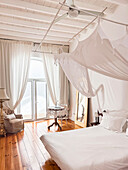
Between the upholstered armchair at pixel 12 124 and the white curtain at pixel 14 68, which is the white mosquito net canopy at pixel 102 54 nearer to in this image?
the upholstered armchair at pixel 12 124

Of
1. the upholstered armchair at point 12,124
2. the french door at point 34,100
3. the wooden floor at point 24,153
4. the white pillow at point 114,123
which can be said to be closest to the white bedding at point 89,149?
the white pillow at point 114,123

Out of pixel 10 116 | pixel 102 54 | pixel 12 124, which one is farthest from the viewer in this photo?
pixel 10 116

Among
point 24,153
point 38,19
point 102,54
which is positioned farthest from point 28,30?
point 24,153

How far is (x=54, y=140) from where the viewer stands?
2725 mm

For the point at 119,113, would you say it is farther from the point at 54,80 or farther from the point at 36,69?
the point at 36,69

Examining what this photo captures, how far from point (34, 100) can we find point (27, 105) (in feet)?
1.09

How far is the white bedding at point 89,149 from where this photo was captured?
1.94 metres

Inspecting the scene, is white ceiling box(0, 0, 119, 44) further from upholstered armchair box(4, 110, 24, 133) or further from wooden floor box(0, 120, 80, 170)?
wooden floor box(0, 120, 80, 170)

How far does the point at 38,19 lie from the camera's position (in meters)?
3.67

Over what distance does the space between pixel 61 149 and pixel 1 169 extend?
46.4 inches

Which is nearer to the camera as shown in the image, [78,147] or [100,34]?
[100,34]

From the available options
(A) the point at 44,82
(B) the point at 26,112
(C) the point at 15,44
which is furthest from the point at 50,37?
(B) the point at 26,112

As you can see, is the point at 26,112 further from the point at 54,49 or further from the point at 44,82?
the point at 54,49

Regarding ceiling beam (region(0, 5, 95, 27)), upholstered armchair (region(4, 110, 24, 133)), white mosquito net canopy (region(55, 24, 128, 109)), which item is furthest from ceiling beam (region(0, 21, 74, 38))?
white mosquito net canopy (region(55, 24, 128, 109))
